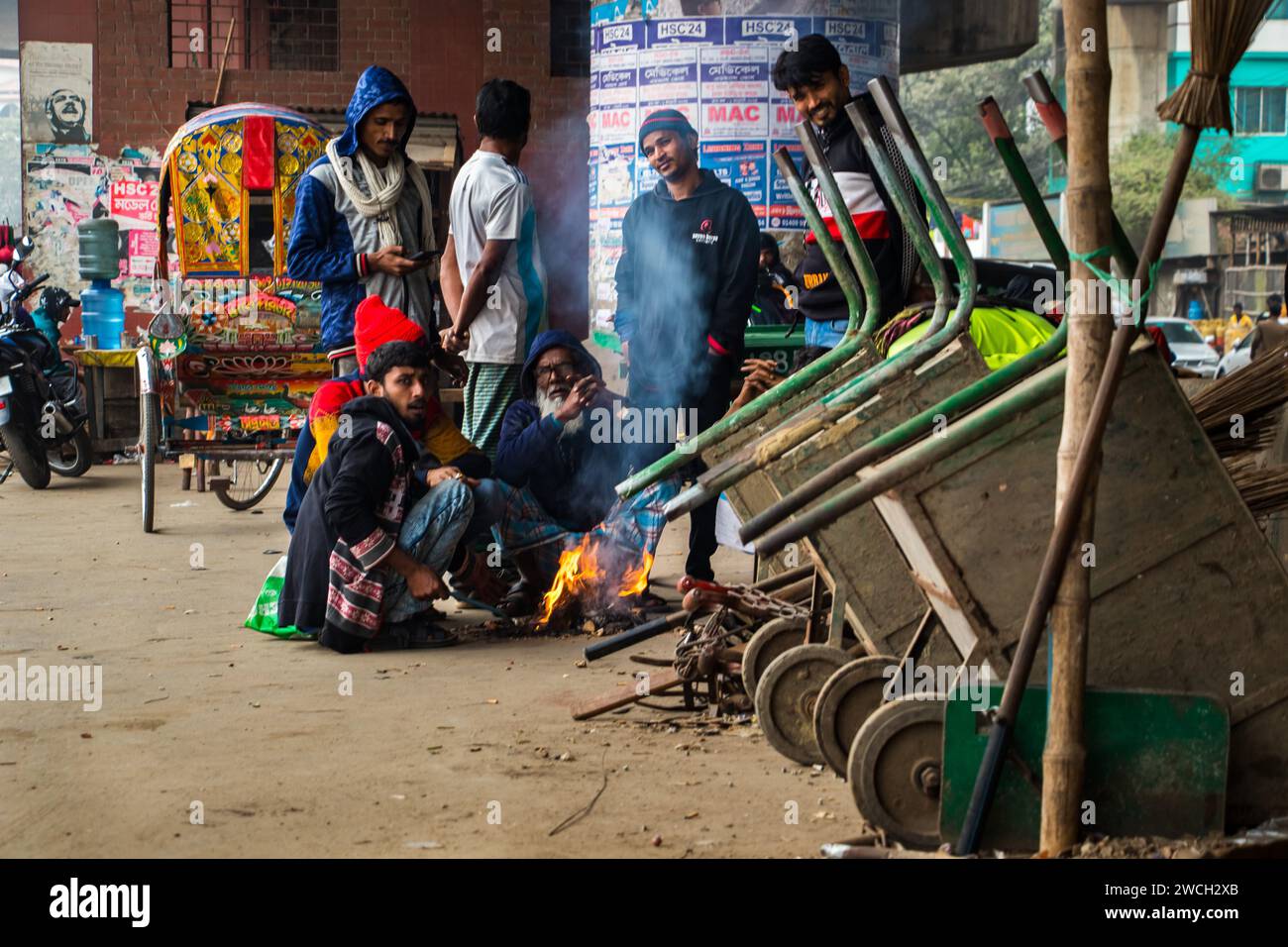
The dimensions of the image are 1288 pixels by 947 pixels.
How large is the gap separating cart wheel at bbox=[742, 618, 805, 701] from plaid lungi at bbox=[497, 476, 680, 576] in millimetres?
1739

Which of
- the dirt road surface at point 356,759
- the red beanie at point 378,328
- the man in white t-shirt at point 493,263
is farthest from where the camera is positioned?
the man in white t-shirt at point 493,263

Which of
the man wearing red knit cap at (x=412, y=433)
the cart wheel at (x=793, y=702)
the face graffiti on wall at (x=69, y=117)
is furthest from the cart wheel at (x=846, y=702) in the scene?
the face graffiti on wall at (x=69, y=117)

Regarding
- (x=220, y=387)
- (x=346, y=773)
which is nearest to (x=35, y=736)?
(x=346, y=773)

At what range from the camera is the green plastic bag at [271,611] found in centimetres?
621

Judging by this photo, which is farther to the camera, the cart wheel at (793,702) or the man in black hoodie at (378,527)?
the man in black hoodie at (378,527)

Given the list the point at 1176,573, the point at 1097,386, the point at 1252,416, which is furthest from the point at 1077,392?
the point at 1252,416

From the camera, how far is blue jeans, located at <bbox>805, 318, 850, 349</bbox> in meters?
5.75

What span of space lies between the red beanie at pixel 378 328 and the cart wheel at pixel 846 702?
284 cm

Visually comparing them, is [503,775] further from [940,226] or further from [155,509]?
[155,509]

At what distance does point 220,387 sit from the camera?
9.14 meters

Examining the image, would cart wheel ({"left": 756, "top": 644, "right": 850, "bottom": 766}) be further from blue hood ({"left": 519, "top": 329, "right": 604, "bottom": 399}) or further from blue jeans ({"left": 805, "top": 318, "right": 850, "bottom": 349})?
blue hood ({"left": 519, "top": 329, "right": 604, "bottom": 399})

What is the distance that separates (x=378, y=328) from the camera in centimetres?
620

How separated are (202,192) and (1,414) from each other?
2.86 m

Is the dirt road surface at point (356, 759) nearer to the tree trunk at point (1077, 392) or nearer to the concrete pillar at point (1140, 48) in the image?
the tree trunk at point (1077, 392)
